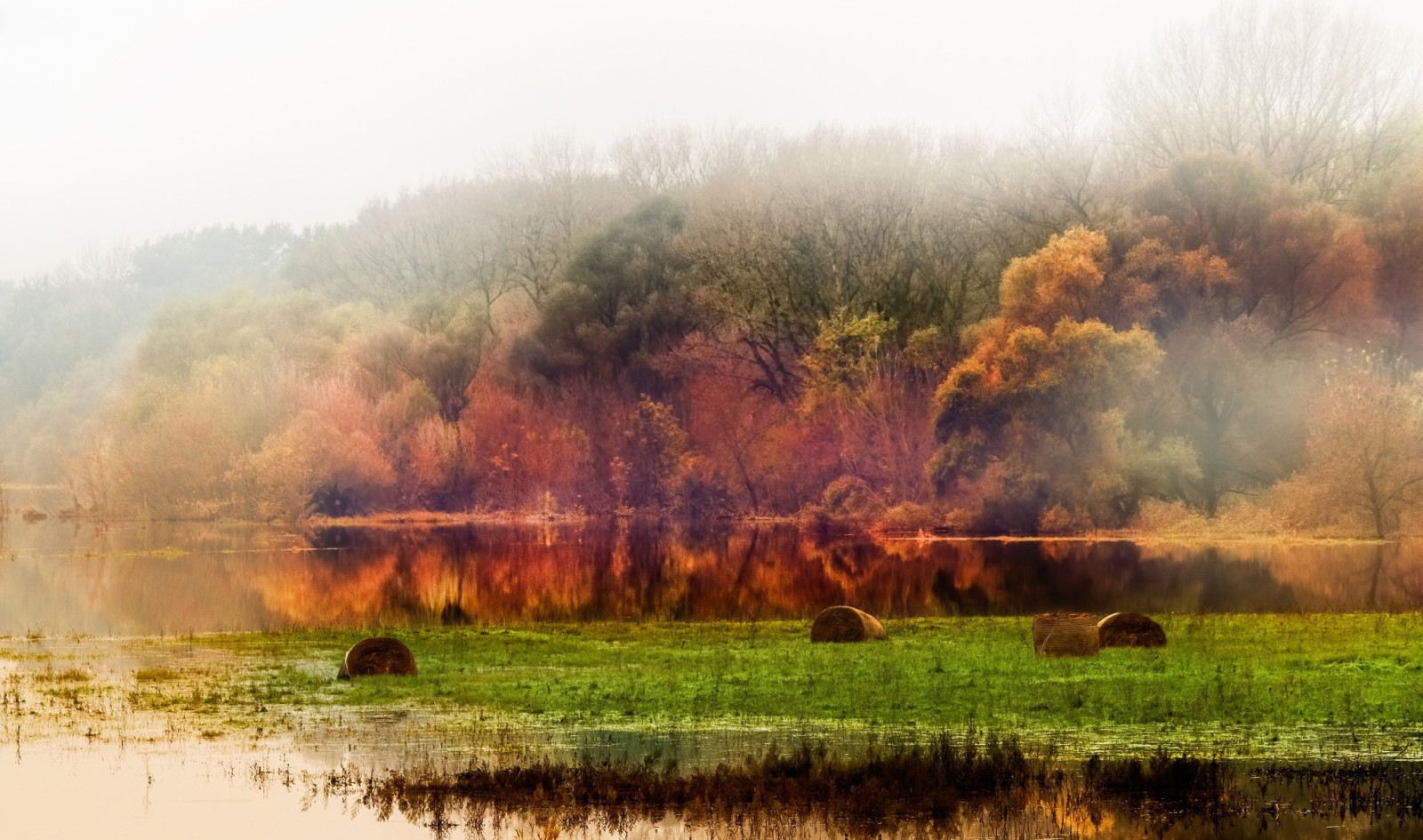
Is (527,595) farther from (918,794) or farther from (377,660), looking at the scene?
(918,794)

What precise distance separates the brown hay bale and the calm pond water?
688cm

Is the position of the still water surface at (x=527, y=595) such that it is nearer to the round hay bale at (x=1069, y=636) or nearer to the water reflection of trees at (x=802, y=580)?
the water reflection of trees at (x=802, y=580)

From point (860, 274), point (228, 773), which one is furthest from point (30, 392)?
point (228, 773)

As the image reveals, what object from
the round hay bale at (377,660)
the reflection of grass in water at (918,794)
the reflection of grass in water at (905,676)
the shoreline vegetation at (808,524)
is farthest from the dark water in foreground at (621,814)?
the shoreline vegetation at (808,524)

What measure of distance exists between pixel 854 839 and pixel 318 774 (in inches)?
235

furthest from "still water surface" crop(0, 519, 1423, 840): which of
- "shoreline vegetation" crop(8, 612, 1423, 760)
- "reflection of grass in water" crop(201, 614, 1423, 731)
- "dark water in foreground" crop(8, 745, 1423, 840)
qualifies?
"reflection of grass in water" crop(201, 614, 1423, 731)

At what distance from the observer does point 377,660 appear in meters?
25.7

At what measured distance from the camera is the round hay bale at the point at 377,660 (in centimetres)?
2555

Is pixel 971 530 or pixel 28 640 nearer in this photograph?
pixel 28 640

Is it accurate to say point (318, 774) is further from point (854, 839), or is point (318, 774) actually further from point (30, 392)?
point (30, 392)

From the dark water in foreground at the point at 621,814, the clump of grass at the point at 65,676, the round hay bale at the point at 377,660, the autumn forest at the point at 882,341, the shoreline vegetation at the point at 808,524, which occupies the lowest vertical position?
the dark water in foreground at the point at 621,814

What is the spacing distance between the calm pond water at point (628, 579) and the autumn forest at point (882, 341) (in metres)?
5.66

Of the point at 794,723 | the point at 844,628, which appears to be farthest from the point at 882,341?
the point at 794,723

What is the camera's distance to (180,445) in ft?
258
